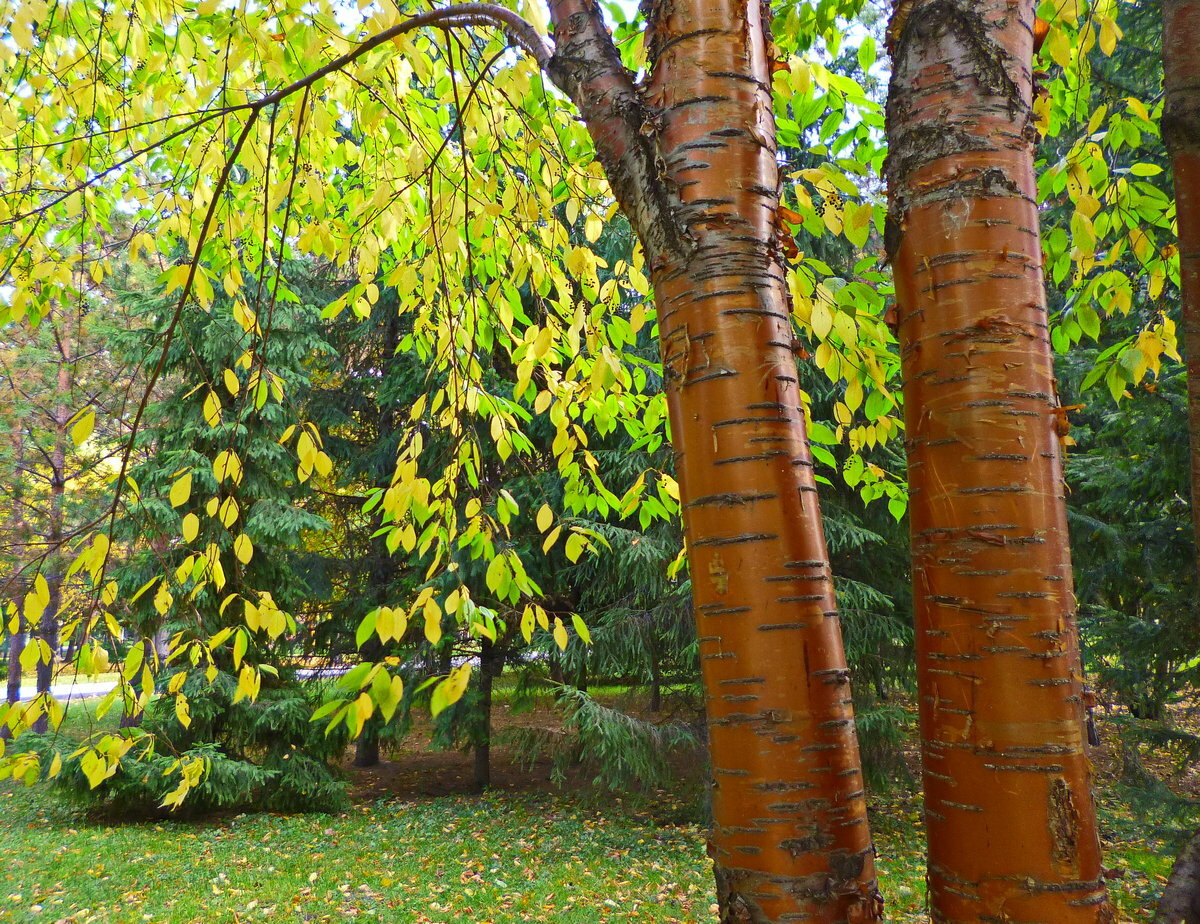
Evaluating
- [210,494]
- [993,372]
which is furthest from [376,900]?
[993,372]

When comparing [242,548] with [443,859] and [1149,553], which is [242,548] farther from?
[443,859]

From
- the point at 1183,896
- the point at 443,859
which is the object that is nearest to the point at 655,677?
the point at 443,859

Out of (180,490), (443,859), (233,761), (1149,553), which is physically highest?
(180,490)

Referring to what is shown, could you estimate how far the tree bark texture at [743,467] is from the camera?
0.99 m

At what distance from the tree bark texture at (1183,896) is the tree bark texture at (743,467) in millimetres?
2066

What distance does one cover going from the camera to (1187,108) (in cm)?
154

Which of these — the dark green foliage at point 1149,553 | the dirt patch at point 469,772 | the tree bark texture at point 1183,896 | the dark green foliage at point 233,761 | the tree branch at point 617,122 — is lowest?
the dirt patch at point 469,772

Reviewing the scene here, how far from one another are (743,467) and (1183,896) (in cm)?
248

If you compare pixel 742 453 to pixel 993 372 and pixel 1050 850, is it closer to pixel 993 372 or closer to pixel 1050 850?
pixel 993 372

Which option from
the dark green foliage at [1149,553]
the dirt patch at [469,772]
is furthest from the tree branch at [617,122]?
the dirt patch at [469,772]

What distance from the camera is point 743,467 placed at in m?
1.05

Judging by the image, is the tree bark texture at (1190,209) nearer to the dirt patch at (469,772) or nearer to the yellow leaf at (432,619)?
the yellow leaf at (432,619)

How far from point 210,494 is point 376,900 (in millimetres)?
4595

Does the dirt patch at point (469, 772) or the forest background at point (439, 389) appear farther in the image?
the dirt patch at point (469, 772)
